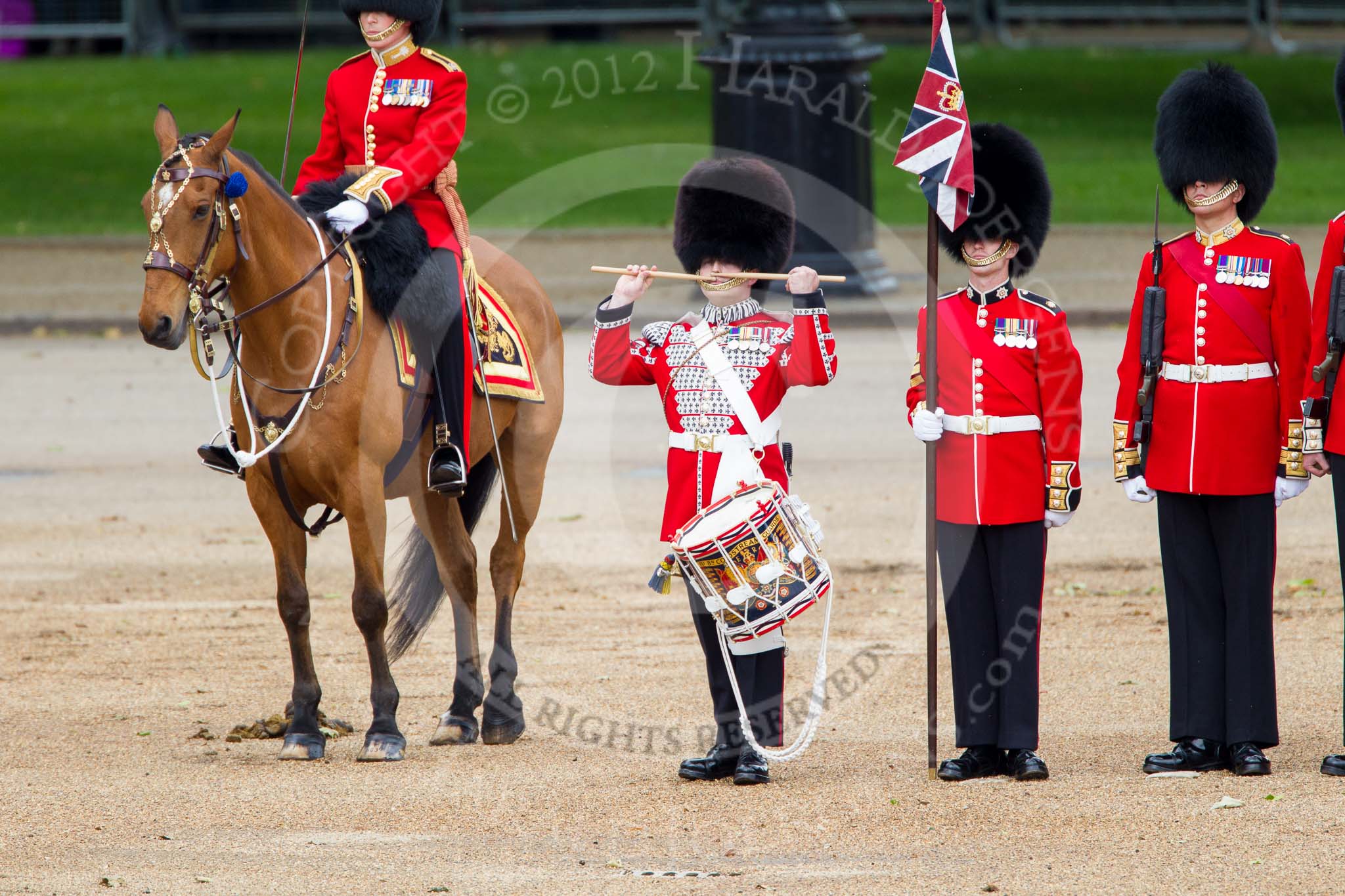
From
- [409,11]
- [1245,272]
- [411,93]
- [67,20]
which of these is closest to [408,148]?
[411,93]

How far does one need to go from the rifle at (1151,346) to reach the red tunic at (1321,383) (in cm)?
42

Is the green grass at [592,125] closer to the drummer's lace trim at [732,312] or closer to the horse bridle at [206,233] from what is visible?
the horse bridle at [206,233]

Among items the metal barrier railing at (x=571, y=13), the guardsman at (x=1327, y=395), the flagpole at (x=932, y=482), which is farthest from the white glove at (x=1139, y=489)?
the metal barrier railing at (x=571, y=13)

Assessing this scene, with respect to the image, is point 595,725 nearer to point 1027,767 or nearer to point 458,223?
point 1027,767

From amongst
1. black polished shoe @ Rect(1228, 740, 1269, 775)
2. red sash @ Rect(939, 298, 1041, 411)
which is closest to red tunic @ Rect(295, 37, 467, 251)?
red sash @ Rect(939, 298, 1041, 411)

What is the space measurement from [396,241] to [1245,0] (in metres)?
25.1

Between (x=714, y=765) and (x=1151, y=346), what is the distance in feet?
5.86

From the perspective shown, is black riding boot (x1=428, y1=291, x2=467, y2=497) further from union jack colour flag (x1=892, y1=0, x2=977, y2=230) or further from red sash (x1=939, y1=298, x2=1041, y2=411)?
red sash (x1=939, y1=298, x2=1041, y2=411)

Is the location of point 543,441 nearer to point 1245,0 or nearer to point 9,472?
A: point 9,472

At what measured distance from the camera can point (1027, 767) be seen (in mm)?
5629

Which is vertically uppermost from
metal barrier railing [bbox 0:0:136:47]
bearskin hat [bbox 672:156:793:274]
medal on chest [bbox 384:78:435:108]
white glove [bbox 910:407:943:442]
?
metal barrier railing [bbox 0:0:136:47]

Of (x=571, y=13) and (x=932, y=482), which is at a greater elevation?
(x=571, y=13)

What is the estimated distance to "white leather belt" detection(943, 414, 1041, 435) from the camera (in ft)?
18.4

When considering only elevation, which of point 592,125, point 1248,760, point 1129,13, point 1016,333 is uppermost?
point 1129,13
